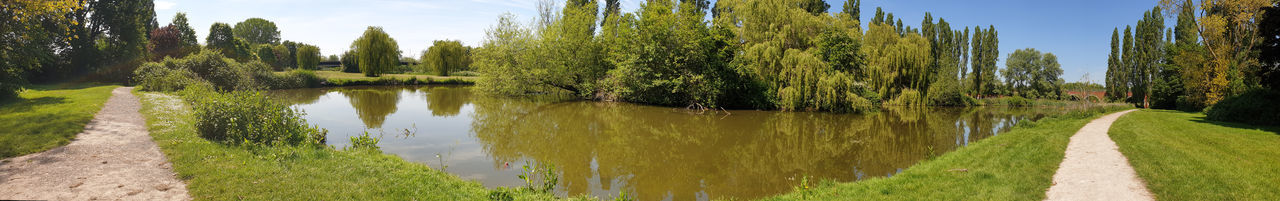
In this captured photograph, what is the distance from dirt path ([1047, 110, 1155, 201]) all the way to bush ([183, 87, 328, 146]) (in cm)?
1146

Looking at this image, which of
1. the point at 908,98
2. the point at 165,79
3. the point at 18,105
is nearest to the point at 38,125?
the point at 18,105

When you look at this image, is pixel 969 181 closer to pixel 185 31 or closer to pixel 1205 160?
pixel 1205 160

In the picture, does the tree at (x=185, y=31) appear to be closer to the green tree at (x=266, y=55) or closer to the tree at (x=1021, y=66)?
the green tree at (x=266, y=55)

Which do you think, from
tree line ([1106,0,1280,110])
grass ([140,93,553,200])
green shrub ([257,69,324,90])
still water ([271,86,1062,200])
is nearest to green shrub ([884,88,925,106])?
still water ([271,86,1062,200])

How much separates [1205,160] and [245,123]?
15.5m

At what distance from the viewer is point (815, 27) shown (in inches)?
885

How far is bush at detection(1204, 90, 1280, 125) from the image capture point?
12109mm

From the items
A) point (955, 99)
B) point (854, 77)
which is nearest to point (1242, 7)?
point (854, 77)

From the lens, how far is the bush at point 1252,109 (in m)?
12.1

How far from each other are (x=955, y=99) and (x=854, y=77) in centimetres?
1414

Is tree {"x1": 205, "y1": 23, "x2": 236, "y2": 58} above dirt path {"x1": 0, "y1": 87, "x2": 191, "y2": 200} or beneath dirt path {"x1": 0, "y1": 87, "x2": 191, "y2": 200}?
above

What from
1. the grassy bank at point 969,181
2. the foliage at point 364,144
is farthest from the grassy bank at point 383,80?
the grassy bank at point 969,181

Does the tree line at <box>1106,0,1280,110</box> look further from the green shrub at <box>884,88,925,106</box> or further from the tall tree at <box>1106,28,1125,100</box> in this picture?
the tall tree at <box>1106,28,1125,100</box>

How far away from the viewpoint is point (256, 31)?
281ft
